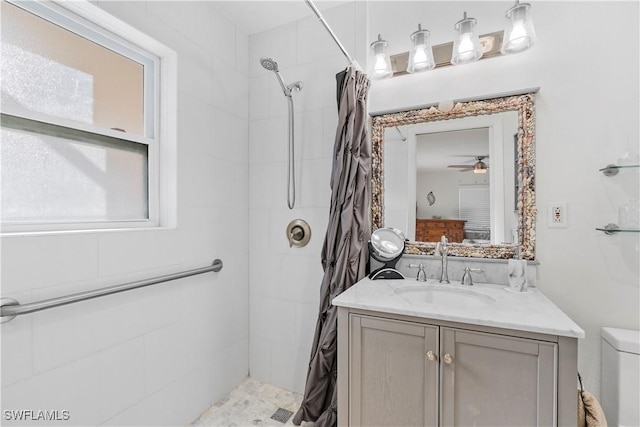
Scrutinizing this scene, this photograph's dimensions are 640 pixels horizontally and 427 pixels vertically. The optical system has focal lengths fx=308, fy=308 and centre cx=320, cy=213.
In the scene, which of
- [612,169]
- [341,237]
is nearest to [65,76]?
[341,237]

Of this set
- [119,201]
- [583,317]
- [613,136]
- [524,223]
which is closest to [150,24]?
[119,201]

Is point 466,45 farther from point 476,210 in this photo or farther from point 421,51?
point 476,210

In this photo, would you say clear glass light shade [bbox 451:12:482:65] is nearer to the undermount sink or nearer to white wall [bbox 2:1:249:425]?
the undermount sink

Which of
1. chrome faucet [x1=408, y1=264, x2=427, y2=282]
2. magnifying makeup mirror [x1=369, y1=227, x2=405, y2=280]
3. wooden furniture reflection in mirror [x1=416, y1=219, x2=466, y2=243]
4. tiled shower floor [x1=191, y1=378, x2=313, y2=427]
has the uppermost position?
wooden furniture reflection in mirror [x1=416, y1=219, x2=466, y2=243]

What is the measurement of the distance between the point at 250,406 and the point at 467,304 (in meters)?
1.38

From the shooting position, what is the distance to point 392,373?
1222mm

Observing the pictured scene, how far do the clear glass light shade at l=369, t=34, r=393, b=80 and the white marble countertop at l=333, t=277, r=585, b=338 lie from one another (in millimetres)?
1147

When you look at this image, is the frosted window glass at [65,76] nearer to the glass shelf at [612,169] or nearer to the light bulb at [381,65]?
the light bulb at [381,65]

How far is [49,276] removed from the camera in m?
1.12

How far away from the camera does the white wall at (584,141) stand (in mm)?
1338

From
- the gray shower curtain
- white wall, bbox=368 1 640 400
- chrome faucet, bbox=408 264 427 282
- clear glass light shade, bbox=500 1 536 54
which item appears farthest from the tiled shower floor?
clear glass light shade, bbox=500 1 536 54

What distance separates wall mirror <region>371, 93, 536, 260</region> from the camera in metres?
1.50

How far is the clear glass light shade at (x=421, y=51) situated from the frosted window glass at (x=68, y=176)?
1507mm

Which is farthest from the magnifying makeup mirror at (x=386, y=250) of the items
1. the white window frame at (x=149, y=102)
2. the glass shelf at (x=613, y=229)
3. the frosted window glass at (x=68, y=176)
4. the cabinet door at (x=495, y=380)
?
the frosted window glass at (x=68, y=176)
